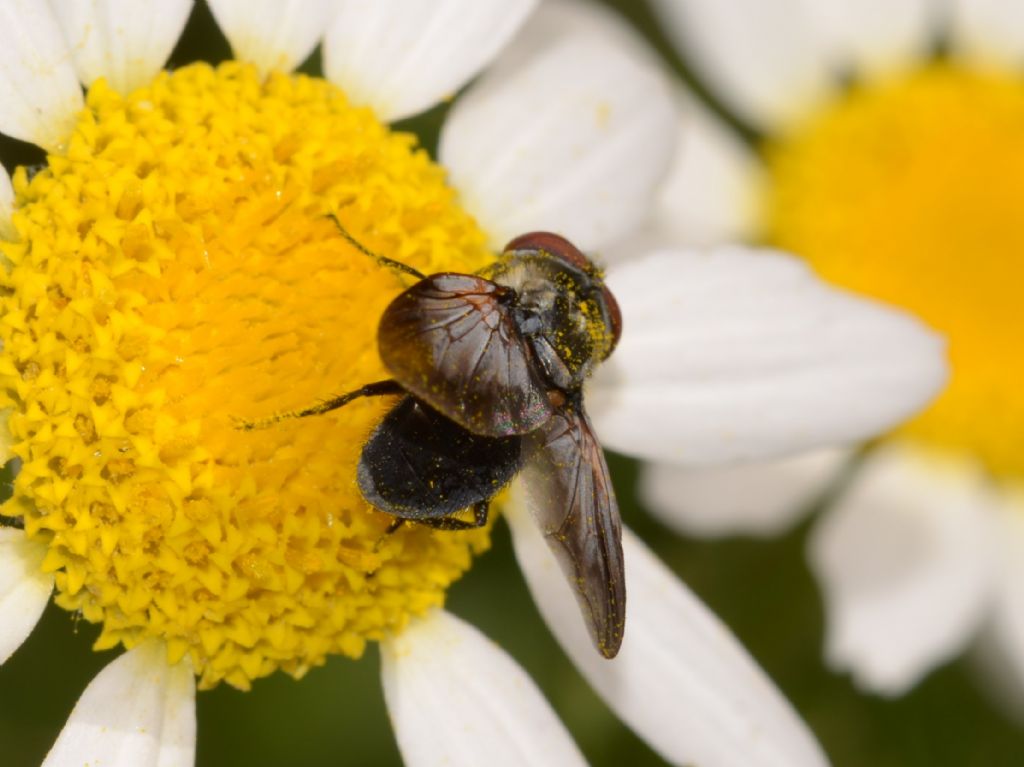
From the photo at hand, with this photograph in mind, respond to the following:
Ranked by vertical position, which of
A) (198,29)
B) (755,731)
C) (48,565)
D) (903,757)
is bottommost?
(903,757)

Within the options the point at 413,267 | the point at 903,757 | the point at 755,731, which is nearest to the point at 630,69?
the point at 413,267

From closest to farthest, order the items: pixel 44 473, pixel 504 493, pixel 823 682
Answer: pixel 44 473 → pixel 504 493 → pixel 823 682

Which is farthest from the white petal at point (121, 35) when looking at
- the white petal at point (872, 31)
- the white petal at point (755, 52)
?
the white petal at point (872, 31)

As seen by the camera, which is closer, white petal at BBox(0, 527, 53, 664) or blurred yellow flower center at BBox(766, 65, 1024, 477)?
white petal at BBox(0, 527, 53, 664)

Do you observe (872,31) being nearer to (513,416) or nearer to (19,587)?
(513,416)

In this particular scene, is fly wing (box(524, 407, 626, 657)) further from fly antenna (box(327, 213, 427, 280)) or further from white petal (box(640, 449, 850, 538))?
white petal (box(640, 449, 850, 538))

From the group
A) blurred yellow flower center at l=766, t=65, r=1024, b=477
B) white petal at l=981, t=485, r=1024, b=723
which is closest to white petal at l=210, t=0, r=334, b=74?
blurred yellow flower center at l=766, t=65, r=1024, b=477

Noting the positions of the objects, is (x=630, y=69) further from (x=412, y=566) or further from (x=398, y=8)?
(x=412, y=566)
